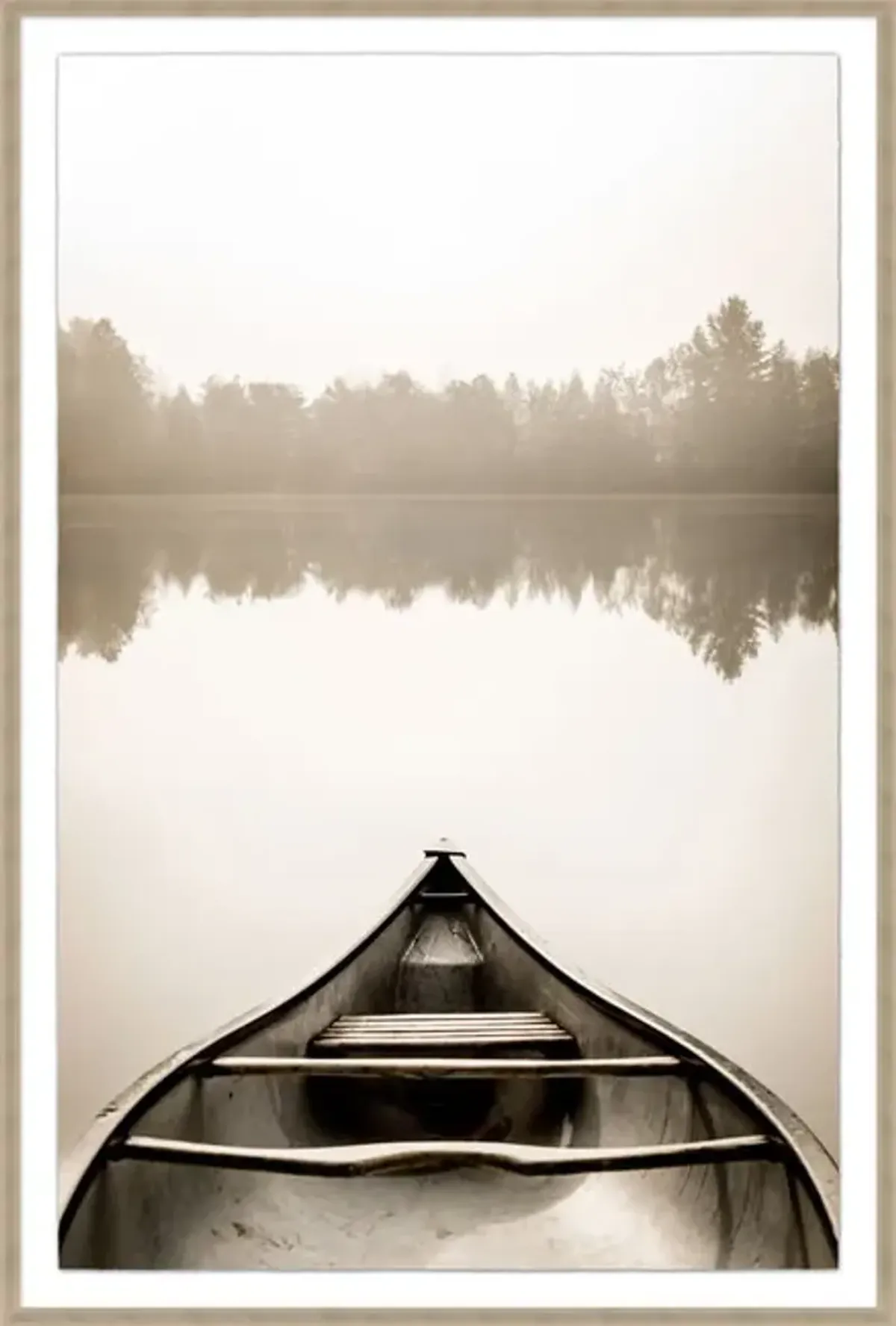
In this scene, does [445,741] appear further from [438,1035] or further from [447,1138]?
[447,1138]

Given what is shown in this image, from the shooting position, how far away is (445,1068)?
127cm

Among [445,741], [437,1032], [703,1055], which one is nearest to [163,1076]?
[437,1032]

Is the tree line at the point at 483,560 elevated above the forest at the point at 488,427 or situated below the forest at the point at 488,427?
below

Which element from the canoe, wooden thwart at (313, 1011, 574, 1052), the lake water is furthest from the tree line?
wooden thwart at (313, 1011, 574, 1052)

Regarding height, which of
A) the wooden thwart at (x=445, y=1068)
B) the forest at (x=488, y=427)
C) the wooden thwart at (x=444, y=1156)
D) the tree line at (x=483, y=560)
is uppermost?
the forest at (x=488, y=427)

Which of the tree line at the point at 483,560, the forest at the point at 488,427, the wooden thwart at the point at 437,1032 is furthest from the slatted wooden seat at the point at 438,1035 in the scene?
the forest at the point at 488,427

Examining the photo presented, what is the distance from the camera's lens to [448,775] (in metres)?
1.32

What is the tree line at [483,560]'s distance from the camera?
1312mm

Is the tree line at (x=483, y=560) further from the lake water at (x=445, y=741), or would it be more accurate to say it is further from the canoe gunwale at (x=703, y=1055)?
the canoe gunwale at (x=703, y=1055)

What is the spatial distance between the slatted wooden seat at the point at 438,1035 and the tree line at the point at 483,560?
1.40ft

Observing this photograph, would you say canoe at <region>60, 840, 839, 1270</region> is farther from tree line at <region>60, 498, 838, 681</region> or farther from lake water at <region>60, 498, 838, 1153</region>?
tree line at <region>60, 498, 838, 681</region>
